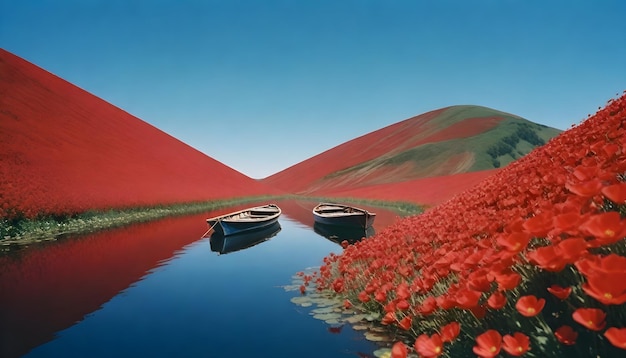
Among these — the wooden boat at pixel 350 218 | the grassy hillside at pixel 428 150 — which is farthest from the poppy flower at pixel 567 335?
the grassy hillside at pixel 428 150

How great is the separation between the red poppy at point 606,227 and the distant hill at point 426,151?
3443 cm

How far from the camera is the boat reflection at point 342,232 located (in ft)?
61.0

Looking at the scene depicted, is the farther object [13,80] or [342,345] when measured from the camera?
[13,80]

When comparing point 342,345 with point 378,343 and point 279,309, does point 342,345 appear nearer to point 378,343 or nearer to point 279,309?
point 378,343

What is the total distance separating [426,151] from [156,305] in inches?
2991

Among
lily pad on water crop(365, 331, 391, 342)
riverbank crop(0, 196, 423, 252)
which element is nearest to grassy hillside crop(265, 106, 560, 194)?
riverbank crop(0, 196, 423, 252)

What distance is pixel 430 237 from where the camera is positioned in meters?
6.47

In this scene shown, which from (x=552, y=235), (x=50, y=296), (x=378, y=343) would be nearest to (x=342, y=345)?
(x=378, y=343)

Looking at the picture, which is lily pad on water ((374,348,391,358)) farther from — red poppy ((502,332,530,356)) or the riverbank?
the riverbank

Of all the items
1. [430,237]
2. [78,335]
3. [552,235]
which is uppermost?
[552,235]

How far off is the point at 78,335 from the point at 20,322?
4.54 ft

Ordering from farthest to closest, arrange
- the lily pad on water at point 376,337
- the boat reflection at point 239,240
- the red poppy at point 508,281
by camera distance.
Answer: the boat reflection at point 239,240
the lily pad on water at point 376,337
the red poppy at point 508,281

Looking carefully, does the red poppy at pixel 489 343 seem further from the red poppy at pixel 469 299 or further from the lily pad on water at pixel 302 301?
the lily pad on water at pixel 302 301

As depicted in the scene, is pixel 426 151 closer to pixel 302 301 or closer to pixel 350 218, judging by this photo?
pixel 350 218
